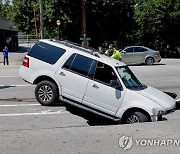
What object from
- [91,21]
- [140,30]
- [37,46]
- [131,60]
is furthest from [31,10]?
[37,46]

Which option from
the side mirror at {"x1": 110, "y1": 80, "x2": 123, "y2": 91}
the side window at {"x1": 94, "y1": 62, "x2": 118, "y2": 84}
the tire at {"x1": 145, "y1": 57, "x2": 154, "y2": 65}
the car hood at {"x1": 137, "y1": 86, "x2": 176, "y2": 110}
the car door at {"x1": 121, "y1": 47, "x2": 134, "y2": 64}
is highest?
the side window at {"x1": 94, "y1": 62, "x2": 118, "y2": 84}

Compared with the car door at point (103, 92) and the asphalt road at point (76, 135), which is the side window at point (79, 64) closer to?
the car door at point (103, 92)

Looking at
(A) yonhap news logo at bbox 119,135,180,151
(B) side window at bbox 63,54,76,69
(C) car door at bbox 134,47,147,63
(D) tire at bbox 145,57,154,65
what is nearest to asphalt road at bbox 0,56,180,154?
(A) yonhap news logo at bbox 119,135,180,151

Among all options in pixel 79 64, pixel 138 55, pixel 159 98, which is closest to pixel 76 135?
pixel 159 98

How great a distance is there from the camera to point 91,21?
134ft

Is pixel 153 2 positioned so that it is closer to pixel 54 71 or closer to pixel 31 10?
pixel 31 10

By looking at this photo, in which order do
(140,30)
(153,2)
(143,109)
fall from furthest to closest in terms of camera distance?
(140,30), (153,2), (143,109)

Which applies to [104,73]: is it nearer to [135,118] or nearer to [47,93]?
[135,118]

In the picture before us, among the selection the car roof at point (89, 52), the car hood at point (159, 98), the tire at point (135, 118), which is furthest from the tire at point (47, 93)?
the car hood at point (159, 98)

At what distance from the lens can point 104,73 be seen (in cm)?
919

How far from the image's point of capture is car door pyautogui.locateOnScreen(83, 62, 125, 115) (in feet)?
28.1

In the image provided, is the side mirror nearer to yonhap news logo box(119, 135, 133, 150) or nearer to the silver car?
yonhap news logo box(119, 135, 133, 150)

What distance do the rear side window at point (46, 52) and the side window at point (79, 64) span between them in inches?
Answer: 16.0

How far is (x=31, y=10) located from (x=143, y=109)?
1535 inches
